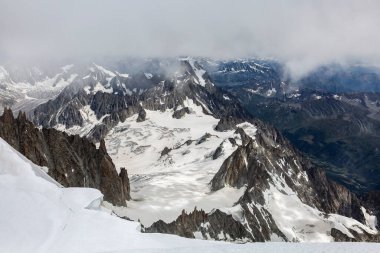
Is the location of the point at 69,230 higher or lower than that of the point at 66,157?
lower

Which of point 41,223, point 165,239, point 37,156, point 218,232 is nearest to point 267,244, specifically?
point 165,239

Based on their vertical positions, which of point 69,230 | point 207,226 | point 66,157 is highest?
point 66,157

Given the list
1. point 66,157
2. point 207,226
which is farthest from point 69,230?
point 207,226

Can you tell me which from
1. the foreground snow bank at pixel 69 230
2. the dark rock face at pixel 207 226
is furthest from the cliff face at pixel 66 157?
the foreground snow bank at pixel 69 230

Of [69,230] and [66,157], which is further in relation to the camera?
[66,157]

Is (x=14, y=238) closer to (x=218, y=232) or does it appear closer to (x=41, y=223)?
(x=41, y=223)

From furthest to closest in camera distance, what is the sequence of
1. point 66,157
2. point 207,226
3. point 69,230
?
point 207,226 < point 66,157 < point 69,230

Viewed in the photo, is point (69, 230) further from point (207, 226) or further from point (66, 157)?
point (207, 226)
